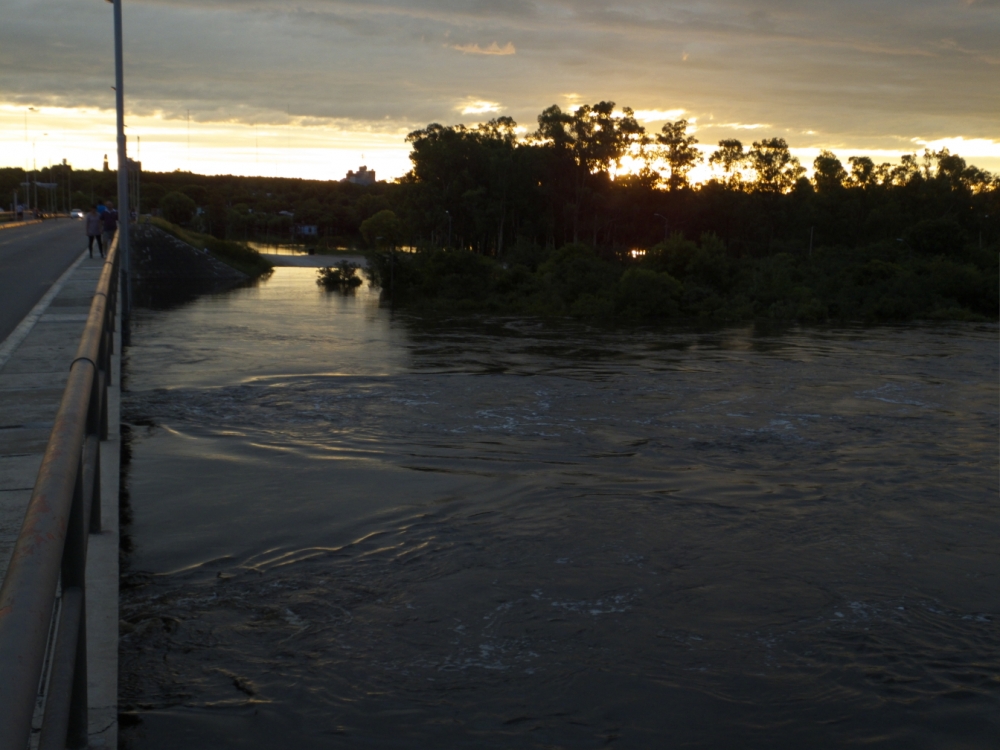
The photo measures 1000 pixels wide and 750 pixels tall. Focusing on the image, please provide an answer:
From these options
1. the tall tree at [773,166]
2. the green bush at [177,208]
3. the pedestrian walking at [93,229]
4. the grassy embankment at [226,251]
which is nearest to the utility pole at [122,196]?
the pedestrian walking at [93,229]

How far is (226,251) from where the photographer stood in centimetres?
8144

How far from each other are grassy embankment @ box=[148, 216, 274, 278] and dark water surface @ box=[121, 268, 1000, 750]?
194 feet

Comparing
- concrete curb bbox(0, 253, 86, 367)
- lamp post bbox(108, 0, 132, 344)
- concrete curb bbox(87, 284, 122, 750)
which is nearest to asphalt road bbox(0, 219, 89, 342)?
concrete curb bbox(0, 253, 86, 367)

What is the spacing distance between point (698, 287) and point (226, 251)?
46.3 meters

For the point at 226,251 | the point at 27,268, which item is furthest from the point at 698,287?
the point at 226,251

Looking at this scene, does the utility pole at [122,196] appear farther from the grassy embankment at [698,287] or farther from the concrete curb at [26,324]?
the grassy embankment at [698,287]

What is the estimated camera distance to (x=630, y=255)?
89.4 meters

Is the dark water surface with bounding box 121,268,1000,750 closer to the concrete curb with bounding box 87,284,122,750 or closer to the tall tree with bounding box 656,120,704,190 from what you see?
the concrete curb with bounding box 87,284,122,750

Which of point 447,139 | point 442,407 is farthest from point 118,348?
point 447,139

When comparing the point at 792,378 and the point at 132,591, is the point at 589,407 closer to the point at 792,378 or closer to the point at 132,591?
the point at 792,378

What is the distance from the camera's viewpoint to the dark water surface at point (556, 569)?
7.00 m

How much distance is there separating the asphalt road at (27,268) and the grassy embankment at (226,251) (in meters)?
30.5

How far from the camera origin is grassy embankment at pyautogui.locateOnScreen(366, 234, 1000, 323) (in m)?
47.7

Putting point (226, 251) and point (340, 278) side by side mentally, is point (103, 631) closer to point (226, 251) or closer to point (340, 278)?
point (340, 278)
